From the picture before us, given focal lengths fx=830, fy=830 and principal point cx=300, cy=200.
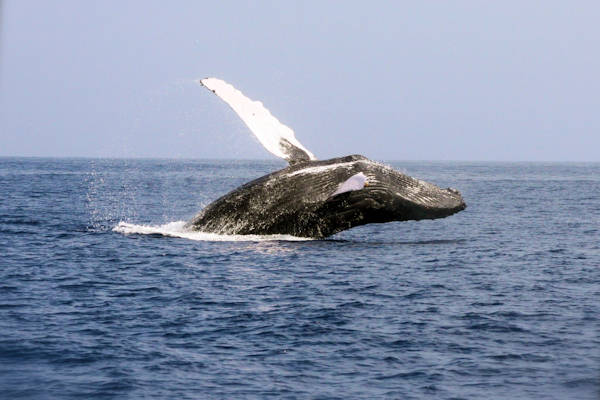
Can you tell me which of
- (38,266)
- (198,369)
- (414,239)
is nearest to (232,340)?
(198,369)

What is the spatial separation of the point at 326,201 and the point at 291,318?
4.82 metres

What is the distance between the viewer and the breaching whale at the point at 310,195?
50.3ft

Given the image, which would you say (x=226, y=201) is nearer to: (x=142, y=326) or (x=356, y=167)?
(x=356, y=167)

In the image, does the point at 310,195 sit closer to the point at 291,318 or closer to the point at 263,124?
the point at 263,124

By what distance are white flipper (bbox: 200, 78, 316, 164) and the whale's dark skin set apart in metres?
0.28

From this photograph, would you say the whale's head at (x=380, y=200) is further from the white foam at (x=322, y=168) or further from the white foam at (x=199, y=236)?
the white foam at (x=199, y=236)

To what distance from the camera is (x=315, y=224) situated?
16.1 m

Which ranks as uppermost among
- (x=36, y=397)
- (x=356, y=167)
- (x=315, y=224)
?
(x=356, y=167)

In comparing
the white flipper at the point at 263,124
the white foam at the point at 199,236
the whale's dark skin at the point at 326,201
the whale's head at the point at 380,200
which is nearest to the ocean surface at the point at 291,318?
the white foam at the point at 199,236

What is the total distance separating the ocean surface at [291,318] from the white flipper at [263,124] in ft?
5.74

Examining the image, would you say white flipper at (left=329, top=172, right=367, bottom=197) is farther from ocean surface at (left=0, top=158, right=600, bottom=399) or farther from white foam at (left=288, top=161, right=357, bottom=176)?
ocean surface at (left=0, top=158, right=600, bottom=399)

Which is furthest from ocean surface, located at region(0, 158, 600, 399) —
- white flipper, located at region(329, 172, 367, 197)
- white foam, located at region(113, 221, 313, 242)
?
white flipper, located at region(329, 172, 367, 197)

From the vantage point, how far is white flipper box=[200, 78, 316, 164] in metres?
15.6

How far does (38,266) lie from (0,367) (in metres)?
6.22
